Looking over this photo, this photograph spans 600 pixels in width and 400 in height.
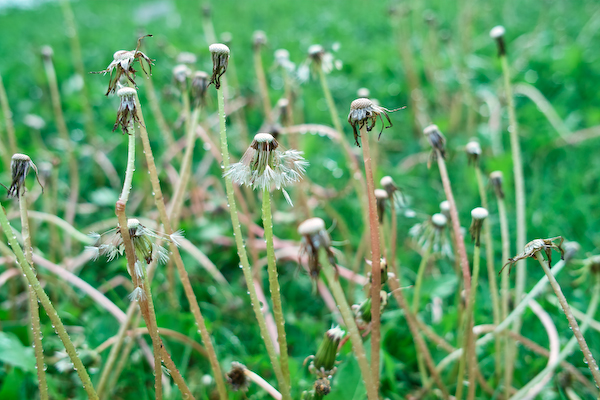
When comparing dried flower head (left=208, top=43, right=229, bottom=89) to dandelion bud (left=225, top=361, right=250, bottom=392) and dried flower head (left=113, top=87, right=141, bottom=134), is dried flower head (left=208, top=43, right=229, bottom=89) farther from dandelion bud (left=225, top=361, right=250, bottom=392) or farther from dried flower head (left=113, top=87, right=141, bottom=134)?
dandelion bud (left=225, top=361, right=250, bottom=392)

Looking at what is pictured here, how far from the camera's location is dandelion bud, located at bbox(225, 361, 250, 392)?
726 mm

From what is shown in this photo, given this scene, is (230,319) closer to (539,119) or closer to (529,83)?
(539,119)

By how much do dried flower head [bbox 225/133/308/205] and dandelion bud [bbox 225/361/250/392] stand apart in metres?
0.31

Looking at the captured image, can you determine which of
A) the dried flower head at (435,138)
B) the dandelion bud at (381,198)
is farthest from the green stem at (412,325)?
the dried flower head at (435,138)

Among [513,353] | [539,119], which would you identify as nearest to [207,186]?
[513,353]

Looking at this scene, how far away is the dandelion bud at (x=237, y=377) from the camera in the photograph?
726mm

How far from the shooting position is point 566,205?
1.43 m

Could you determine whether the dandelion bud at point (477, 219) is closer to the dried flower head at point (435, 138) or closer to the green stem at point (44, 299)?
the dried flower head at point (435, 138)

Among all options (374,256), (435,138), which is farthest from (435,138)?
(374,256)

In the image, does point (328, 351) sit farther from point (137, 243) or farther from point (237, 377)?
point (137, 243)

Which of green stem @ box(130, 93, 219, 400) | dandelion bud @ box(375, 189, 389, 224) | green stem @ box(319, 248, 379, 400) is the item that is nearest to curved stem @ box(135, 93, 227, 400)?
green stem @ box(130, 93, 219, 400)

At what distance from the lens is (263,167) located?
Result: 573mm

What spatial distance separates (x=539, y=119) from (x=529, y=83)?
→ 366mm

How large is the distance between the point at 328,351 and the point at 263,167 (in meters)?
0.29
